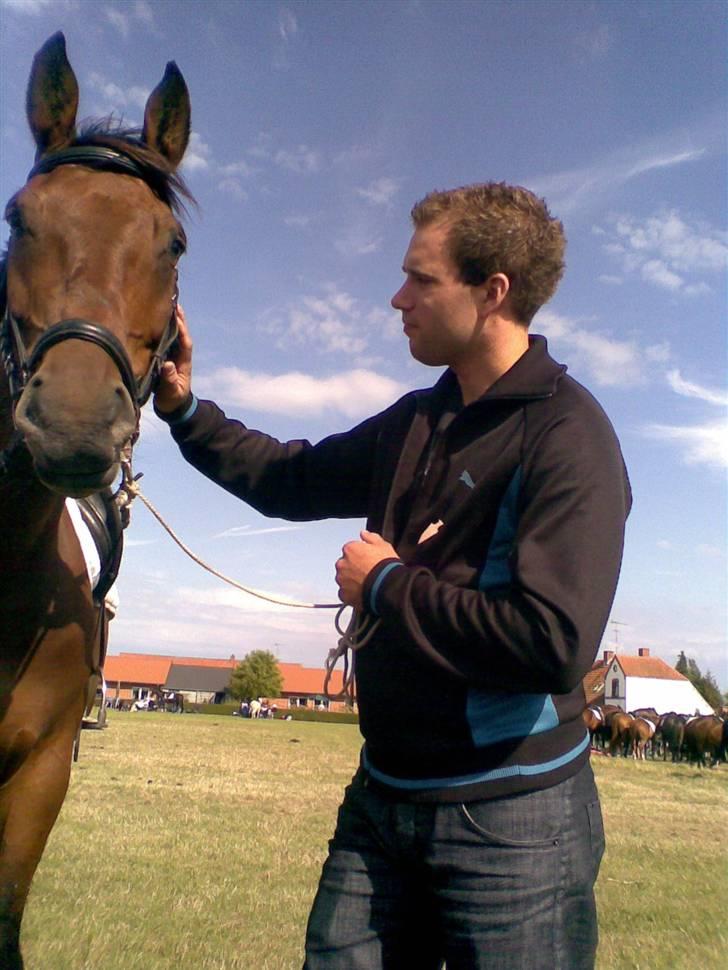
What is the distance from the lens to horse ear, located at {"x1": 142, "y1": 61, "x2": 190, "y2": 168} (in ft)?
10.4

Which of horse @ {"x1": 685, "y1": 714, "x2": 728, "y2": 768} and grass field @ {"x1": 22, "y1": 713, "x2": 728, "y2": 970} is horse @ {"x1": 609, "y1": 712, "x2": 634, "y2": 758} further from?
grass field @ {"x1": 22, "y1": 713, "x2": 728, "y2": 970}

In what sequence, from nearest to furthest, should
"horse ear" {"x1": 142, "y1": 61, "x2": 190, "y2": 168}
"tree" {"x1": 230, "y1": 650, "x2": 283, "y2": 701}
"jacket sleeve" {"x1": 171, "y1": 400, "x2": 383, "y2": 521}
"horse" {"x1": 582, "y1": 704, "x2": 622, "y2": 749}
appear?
"jacket sleeve" {"x1": 171, "y1": 400, "x2": 383, "y2": 521} → "horse ear" {"x1": 142, "y1": 61, "x2": 190, "y2": 168} → "horse" {"x1": 582, "y1": 704, "x2": 622, "y2": 749} → "tree" {"x1": 230, "y1": 650, "x2": 283, "y2": 701}

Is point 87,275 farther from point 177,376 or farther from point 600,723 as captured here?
point 600,723

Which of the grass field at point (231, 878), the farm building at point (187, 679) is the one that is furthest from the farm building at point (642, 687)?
the grass field at point (231, 878)

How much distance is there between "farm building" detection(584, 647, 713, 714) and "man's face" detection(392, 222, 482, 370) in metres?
64.4

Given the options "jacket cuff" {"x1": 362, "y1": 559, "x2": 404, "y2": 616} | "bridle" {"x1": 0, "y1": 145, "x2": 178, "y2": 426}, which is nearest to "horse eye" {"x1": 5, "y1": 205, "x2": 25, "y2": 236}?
"bridle" {"x1": 0, "y1": 145, "x2": 178, "y2": 426}

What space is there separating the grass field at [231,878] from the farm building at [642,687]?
5372 cm

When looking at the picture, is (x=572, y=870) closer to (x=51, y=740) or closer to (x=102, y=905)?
(x=51, y=740)

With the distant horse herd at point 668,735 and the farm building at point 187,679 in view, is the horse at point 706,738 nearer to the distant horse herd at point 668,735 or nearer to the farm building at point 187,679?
the distant horse herd at point 668,735

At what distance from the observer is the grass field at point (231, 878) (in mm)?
4781

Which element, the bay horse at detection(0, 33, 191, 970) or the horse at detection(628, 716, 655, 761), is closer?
the bay horse at detection(0, 33, 191, 970)

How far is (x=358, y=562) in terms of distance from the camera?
2102 millimetres

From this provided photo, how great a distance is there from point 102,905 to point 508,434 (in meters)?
4.84

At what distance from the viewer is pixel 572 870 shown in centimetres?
196
